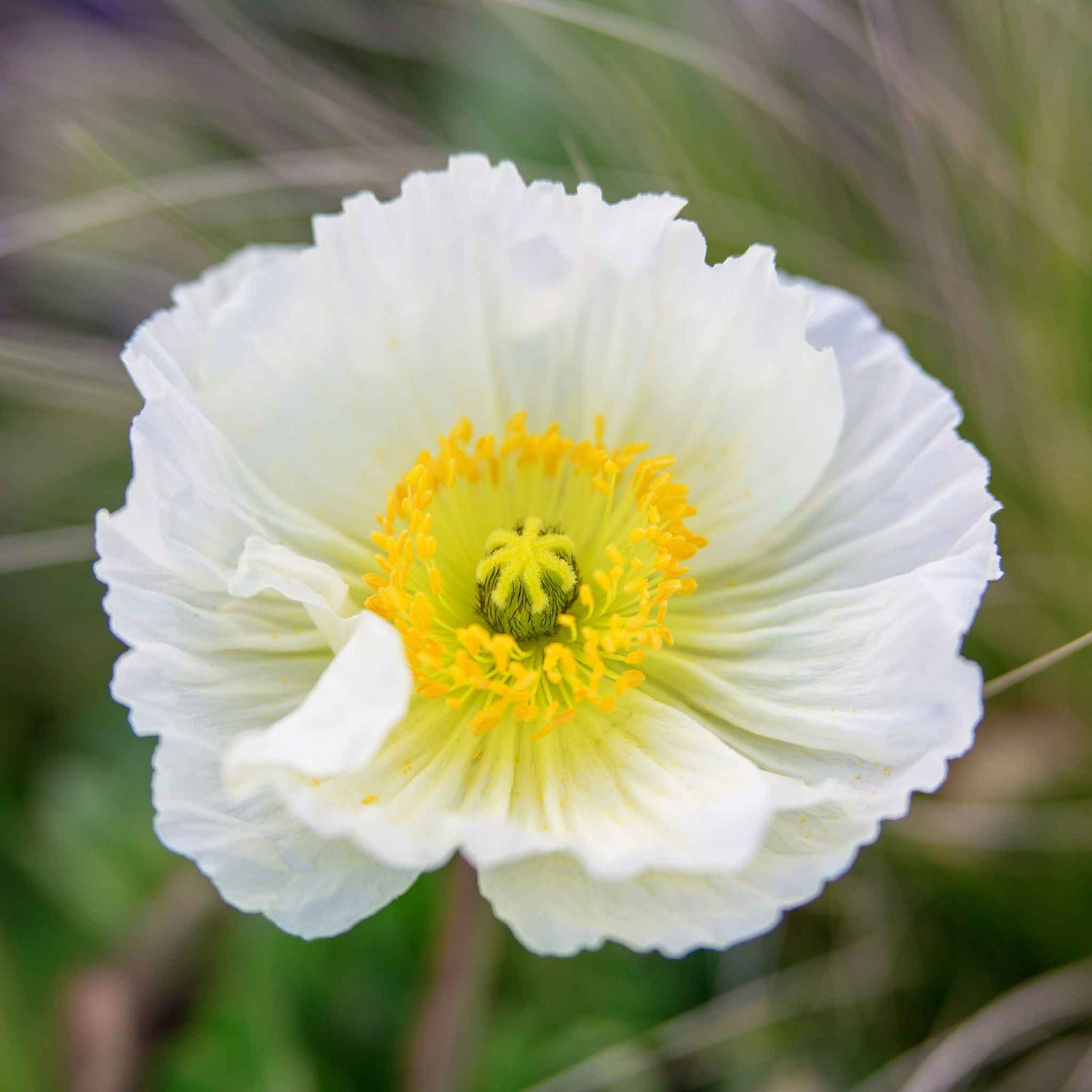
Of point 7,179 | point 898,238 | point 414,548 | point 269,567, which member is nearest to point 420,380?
point 414,548

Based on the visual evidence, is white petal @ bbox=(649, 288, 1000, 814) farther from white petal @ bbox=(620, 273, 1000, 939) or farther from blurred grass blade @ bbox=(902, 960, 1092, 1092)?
blurred grass blade @ bbox=(902, 960, 1092, 1092)

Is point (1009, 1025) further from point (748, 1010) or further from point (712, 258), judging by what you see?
point (712, 258)

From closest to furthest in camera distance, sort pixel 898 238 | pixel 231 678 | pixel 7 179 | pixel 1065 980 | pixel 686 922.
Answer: pixel 686 922 → pixel 231 678 → pixel 1065 980 → pixel 898 238 → pixel 7 179

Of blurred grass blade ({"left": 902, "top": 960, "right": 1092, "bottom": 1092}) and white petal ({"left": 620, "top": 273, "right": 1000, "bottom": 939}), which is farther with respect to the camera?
blurred grass blade ({"left": 902, "top": 960, "right": 1092, "bottom": 1092})

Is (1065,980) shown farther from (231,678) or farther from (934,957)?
(231,678)

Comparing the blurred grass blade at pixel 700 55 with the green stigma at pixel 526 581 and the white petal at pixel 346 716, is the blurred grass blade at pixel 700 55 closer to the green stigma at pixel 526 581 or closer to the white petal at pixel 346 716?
the green stigma at pixel 526 581

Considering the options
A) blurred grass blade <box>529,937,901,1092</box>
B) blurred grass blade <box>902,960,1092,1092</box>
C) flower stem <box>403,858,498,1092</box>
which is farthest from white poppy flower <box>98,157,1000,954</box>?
blurred grass blade <box>902,960,1092,1092</box>

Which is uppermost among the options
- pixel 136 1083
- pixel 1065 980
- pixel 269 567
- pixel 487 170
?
pixel 487 170
